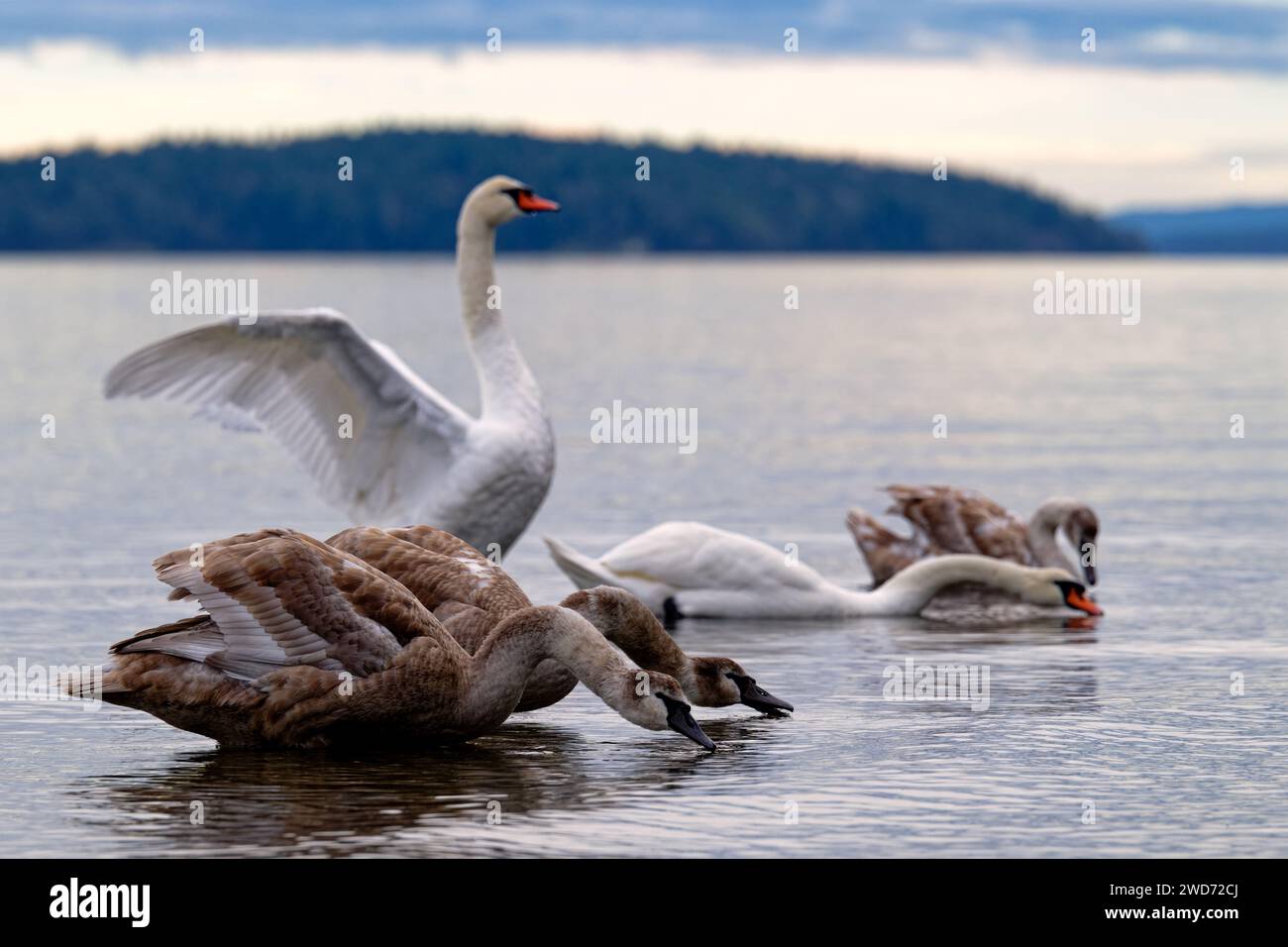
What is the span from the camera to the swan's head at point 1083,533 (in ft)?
51.0

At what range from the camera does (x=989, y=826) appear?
8.38 m

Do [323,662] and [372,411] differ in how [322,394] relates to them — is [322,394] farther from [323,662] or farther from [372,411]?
[323,662]

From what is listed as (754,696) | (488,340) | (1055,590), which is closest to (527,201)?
(488,340)

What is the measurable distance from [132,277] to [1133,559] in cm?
15441

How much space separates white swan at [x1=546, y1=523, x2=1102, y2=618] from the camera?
14.1 m

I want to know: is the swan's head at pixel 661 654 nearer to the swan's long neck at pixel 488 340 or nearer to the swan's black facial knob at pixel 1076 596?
the swan's black facial knob at pixel 1076 596

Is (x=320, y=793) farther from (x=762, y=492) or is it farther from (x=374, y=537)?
(x=762, y=492)

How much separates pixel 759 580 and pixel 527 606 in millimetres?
3947

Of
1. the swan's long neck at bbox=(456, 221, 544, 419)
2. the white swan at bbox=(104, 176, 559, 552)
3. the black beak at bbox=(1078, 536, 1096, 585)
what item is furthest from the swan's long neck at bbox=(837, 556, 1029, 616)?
the swan's long neck at bbox=(456, 221, 544, 419)

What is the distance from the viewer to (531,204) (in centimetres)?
1526

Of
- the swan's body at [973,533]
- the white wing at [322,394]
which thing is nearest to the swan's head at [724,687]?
the white wing at [322,394]

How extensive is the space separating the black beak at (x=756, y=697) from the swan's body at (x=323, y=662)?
1.03 metres

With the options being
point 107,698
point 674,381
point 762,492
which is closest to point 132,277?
point 674,381

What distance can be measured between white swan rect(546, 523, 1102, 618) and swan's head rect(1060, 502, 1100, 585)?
4.08 ft
